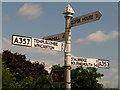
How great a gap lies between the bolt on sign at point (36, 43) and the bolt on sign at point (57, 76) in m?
0.80

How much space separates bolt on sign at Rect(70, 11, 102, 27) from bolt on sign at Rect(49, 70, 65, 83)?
1538 millimetres

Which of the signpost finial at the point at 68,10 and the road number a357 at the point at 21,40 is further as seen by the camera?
the signpost finial at the point at 68,10

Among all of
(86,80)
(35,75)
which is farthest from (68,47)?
(35,75)

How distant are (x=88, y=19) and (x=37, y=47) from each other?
1.81 m

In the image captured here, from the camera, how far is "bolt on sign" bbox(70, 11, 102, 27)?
30.0 ft

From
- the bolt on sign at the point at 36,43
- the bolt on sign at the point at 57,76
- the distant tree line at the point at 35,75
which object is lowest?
the distant tree line at the point at 35,75

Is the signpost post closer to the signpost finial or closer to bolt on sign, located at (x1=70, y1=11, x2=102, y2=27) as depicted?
the signpost finial

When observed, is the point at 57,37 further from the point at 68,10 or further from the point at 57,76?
the point at 57,76

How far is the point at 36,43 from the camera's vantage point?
374 inches

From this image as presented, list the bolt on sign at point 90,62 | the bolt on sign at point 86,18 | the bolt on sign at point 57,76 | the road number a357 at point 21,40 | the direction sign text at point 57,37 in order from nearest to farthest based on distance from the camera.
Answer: the road number a357 at point 21,40, the bolt on sign at point 86,18, the bolt on sign at point 57,76, the direction sign text at point 57,37, the bolt on sign at point 90,62

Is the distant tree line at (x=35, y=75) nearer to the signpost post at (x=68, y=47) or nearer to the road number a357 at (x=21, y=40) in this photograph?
the signpost post at (x=68, y=47)

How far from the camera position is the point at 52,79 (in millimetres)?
9406

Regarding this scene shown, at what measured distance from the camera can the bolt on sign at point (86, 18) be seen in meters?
9.14

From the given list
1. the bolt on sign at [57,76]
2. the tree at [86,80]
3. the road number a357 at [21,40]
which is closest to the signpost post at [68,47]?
the bolt on sign at [57,76]
